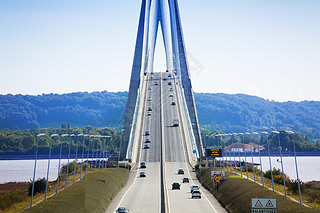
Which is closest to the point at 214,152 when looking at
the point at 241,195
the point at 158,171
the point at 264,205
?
the point at 158,171

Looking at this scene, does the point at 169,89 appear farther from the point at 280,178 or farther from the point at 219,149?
the point at 280,178

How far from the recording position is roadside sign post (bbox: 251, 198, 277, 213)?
36.0 meters

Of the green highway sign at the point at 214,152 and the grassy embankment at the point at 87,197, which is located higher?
the green highway sign at the point at 214,152

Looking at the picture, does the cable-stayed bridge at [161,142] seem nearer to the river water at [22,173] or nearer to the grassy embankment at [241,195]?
the grassy embankment at [241,195]

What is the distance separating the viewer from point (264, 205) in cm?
3612

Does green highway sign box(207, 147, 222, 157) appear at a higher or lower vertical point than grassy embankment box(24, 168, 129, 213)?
higher

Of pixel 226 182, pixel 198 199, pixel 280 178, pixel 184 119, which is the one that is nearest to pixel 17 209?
pixel 198 199

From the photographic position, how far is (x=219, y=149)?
88875 mm

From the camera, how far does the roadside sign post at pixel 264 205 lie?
3603 cm

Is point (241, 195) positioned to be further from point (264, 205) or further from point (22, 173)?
point (22, 173)

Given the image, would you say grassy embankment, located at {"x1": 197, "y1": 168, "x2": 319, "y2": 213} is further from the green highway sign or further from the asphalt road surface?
the green highway sign

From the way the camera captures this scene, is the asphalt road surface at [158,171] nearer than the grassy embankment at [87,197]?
No

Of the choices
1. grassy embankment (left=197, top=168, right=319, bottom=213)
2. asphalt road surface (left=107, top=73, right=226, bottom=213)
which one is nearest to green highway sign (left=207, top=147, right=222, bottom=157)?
asphalt road surface (left=107, top=73, right=226, bottom=213)

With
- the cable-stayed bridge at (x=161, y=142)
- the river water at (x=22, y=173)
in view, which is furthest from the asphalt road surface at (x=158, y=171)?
the river water at (x=22, y=173)
